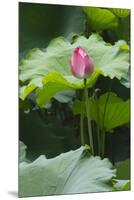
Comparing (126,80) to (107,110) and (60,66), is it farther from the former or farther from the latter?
(60,66)

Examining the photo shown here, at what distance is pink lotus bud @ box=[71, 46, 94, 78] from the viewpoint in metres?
2.21

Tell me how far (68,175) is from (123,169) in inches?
9.1

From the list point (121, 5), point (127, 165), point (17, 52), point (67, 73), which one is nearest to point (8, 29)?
point (17, 52)

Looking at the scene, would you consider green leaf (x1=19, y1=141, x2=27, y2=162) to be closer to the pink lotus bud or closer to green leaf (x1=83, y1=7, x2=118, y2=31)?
the pink lotus bud

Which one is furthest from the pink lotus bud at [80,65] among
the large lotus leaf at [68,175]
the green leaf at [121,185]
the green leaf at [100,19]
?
the green leaf at [121,185]

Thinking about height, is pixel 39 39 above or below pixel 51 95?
above

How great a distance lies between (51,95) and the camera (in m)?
2.21

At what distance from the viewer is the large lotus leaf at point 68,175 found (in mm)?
2178

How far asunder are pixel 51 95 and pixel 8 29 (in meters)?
0.28

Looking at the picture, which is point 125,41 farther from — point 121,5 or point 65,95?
point 65,95

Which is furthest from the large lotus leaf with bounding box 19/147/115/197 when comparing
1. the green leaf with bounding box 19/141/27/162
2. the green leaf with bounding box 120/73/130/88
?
the green leaf with bounding box 120/73/130/88

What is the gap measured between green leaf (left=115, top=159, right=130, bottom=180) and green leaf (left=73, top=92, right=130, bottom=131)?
141mm

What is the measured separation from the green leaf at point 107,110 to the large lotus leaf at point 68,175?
0.43 feet

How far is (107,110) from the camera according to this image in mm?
2277
